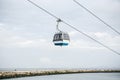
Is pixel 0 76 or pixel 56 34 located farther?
pixel 0 76

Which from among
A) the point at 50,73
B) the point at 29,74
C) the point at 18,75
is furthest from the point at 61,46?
the point at 50,73

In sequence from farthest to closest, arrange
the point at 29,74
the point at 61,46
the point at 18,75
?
the point at 29,74
the point at 18,75
the point at 61,46

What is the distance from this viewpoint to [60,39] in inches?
917

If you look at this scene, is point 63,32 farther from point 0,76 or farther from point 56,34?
point 0,76

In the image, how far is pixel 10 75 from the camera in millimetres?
134500

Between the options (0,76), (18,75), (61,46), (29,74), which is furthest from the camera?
(29,74)

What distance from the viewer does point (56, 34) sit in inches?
947

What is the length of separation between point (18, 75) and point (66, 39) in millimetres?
128991

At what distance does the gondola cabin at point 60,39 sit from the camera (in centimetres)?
2348

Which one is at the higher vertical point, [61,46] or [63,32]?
[63,32]

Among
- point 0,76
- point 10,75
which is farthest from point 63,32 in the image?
point 10,75

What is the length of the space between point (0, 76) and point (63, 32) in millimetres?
107632

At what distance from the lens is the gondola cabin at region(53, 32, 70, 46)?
23.5 meters

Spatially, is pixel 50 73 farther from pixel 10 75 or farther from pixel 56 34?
pixel 56 34
